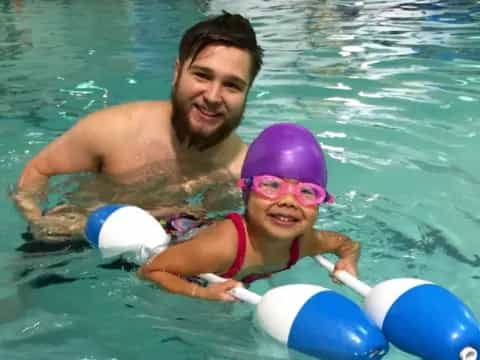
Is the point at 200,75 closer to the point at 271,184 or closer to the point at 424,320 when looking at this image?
the point at 271,184

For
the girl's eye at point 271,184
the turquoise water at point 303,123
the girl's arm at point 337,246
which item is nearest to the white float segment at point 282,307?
the turquoise water at point 303,123

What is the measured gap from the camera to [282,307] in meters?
2.49

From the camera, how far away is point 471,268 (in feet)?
12.1

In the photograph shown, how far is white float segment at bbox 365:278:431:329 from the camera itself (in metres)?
2.54

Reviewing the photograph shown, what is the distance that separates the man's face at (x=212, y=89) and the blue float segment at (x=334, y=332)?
59.5 inches

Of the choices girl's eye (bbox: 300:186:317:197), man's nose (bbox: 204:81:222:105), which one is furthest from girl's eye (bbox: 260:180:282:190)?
man's nose (bbox: 204:81:222:105)

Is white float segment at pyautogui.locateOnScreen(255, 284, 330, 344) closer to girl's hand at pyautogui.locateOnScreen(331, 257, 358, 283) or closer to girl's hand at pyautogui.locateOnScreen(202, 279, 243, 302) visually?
girl's hand at pyautogui.locateOnScreen(202, 279, 243, 302)

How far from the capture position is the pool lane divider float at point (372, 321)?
89.0 inches

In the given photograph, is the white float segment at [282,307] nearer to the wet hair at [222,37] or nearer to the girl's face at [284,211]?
the girl's face at [284,211]

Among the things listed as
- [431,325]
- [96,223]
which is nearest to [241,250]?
[96,223]

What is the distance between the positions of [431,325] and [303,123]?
424cm

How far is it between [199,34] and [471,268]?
6.61 ft

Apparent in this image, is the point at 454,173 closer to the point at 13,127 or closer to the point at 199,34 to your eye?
the point at 199,34

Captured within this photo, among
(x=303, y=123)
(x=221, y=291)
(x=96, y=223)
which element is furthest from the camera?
(x=303, y=123)
